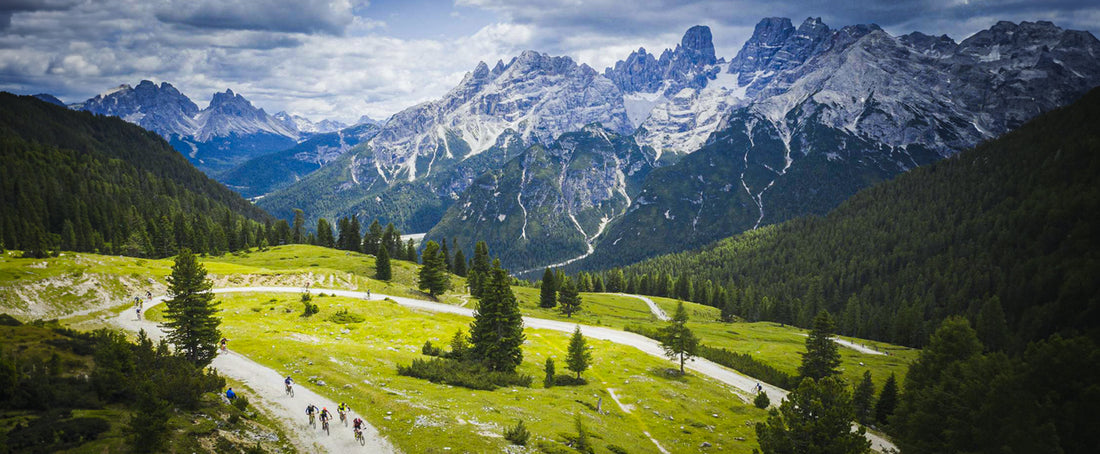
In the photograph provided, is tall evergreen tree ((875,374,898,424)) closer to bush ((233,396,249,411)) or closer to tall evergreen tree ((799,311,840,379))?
tall evergreen tree ((799,311,840,379))

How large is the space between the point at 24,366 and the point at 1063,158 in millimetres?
309986

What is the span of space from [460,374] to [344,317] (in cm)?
3194

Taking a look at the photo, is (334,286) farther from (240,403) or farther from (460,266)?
(240,403)

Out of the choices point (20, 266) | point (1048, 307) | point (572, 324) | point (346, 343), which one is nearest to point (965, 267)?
point (1048, 307)

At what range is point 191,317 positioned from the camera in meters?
44.4

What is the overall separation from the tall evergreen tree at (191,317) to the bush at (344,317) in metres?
26.1

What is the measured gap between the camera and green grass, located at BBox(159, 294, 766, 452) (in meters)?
37.1

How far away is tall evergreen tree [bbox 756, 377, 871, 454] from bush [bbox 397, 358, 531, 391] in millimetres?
29194

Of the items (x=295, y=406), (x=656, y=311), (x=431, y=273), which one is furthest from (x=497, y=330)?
(x=656, y=311)

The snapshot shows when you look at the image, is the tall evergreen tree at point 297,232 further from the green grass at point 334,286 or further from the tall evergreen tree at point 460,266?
the tall evergreen tree at point 460,266

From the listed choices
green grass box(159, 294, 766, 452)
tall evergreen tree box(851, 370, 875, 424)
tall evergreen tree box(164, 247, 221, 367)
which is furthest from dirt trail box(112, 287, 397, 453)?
tall evergreen tree box(851, 370, 875, 424)

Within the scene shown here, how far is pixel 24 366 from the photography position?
1205 inches

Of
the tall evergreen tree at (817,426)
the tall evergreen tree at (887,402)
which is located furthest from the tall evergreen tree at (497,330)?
the tall evergreen tree at (887,402)

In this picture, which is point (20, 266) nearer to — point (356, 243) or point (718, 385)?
point (356, 243)
